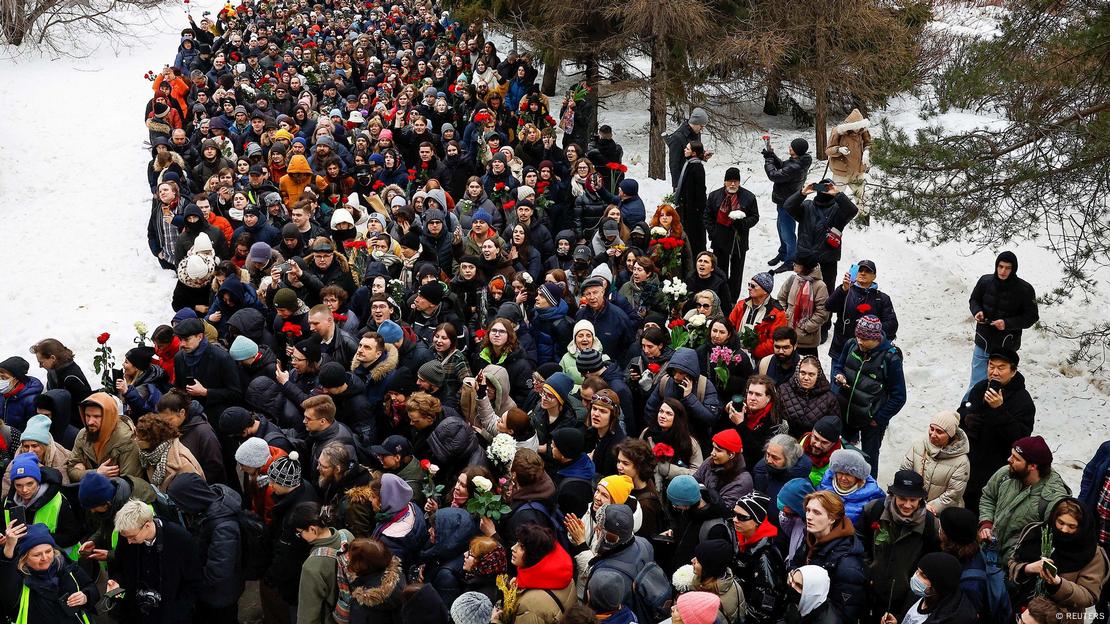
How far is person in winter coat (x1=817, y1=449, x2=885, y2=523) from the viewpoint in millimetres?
5777

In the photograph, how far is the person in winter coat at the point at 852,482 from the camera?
19.0 feet

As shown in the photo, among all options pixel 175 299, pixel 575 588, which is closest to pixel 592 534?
pixel 575 588

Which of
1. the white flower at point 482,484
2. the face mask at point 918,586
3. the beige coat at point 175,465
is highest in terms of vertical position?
the white flower at point 482,484

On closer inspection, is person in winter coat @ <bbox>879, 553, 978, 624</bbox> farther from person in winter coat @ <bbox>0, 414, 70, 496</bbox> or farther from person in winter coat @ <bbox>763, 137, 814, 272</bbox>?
person in winter coat @ <bbox>763, 137, 814, 272</bbox>

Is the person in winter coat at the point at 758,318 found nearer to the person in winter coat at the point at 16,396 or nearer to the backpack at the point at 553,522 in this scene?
the backpack at the point at 553,522

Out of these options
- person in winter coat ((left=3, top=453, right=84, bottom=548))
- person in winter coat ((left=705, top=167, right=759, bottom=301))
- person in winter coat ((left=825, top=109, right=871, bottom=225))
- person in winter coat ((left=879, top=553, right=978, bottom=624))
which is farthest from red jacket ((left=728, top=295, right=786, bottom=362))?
person in winter coat ((left=3, top=453, right=84, bottom=548))

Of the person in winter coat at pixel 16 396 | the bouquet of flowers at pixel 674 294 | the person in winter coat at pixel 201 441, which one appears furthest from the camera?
the bouquet of flowers at pixel 674 294

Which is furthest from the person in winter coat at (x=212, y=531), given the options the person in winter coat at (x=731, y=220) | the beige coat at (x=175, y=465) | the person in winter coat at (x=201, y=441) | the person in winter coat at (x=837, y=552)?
the person in winter coat at (x=731, y=220)

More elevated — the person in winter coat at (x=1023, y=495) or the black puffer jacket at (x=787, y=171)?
the black puffer jacket at (x=787, y=171)

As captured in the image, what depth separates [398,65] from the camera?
71.5 ft

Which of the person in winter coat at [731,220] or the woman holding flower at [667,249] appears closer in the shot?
the woman holding flower at [667,249]

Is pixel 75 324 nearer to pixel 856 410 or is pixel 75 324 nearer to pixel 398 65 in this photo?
pixel 856 410

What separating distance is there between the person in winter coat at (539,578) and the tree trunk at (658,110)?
11075mm

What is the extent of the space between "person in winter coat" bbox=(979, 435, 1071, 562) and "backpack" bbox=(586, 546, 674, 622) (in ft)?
6.75
